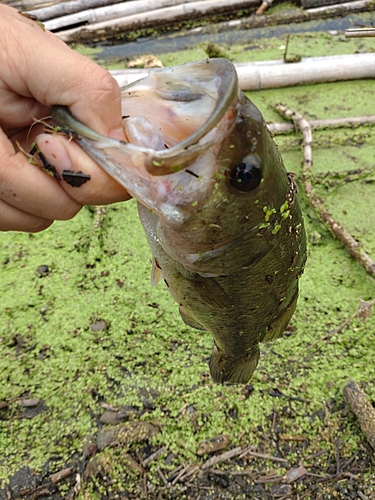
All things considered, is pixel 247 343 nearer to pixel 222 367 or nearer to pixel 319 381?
pixel 222 367

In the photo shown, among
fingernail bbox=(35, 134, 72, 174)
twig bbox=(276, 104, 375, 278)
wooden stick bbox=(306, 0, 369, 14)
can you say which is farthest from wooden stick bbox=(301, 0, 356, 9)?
fingernail bbox=(35, 134, 72, 174)

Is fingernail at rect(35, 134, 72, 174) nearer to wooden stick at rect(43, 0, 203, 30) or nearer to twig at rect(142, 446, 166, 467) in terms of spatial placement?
twig at rect(142, 446, 166, 467)

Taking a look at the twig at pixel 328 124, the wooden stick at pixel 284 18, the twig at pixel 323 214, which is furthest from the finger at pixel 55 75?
the wooden stick at pixel 284 18

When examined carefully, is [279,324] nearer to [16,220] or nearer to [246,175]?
[246,175]

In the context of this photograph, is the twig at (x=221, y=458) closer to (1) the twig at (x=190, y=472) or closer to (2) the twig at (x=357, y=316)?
(1) the twig at (x=190, y=472)

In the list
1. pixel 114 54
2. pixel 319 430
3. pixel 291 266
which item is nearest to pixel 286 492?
pixel 319 430

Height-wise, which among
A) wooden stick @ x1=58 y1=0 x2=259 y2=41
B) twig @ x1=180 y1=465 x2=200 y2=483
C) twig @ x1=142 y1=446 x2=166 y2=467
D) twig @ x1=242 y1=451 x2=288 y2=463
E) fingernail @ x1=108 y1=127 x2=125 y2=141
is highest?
fingernail @ x1=108 y1=127 x2=125 y2=141

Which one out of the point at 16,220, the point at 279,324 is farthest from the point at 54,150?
the point at 279,324
